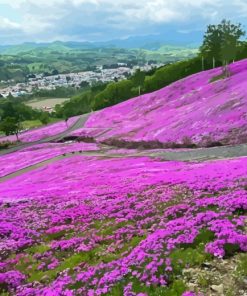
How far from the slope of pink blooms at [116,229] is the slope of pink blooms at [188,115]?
2467cm

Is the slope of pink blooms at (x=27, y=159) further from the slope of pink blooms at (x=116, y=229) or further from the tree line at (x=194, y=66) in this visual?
the tree line at (x=194, y=66)

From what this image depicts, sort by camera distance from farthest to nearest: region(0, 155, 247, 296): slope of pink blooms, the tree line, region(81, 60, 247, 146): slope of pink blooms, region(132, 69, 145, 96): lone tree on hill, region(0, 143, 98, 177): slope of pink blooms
Result: region(132, 69, 145, 96): lone tree on hill → the tree line → region(0, 143, 98, 177): slope of pink blooms → region(81, 60, 247, 146): slope of pink blooms → region(0, 155, 247, 296): slope of pink blooms

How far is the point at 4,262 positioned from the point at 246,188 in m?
13.7

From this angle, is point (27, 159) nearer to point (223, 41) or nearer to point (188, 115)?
point (188, 115)

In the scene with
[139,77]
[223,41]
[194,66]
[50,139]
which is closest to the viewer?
[50,139]

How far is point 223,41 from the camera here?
4884 inches

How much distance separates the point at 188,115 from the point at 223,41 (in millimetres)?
54787

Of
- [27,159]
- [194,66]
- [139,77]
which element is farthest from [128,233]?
[194,66]

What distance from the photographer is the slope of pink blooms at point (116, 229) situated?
16.4 m

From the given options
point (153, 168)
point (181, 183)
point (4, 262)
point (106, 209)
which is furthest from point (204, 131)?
point (4, 262)

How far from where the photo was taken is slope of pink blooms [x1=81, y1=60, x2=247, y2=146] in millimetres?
61781

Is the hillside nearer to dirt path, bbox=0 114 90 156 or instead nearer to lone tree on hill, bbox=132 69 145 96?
dirt path, bbox=0 114 90 156

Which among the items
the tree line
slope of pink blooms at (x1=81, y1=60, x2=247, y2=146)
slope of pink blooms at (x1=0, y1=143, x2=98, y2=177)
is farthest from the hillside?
the tree line

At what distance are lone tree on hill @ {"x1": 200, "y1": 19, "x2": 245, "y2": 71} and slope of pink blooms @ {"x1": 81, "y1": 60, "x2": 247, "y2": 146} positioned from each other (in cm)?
448
